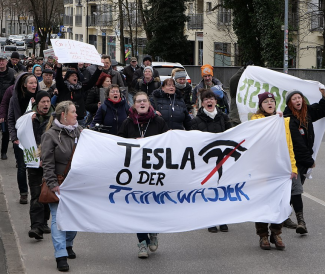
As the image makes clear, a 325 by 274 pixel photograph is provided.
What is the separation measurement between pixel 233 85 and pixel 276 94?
1.33 metres

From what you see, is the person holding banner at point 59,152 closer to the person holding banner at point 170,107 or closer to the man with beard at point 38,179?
the man with beard at point 38,179

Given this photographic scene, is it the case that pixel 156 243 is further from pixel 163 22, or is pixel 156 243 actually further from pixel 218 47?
pixel 218 47

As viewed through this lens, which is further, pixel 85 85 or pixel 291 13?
pixel 291 13

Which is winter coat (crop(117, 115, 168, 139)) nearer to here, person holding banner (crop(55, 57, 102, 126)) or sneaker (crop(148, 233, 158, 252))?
sneaker (crop(148, 233, 158, 252))

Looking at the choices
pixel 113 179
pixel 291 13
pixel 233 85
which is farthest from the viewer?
pixel 291 13

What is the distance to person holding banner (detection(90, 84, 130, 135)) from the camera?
9281mm

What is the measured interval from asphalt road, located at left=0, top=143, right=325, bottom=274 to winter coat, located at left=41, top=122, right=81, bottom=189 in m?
0.93

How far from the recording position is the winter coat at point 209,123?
→ 822 centimetres

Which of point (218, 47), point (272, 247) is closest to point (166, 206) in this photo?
point (272, 247)

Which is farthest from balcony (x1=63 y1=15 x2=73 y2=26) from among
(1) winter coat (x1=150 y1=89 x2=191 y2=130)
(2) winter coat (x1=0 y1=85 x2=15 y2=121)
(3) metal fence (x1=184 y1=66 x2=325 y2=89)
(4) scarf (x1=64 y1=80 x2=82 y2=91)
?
(1) winter coat (x1=150 y1=89 x2=191 y2=130)

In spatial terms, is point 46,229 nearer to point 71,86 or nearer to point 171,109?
point 171,109

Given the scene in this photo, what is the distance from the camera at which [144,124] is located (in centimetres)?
743

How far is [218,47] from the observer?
51.9 m

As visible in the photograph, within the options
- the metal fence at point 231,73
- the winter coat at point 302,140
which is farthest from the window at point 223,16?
the winter coat at point 302,140
